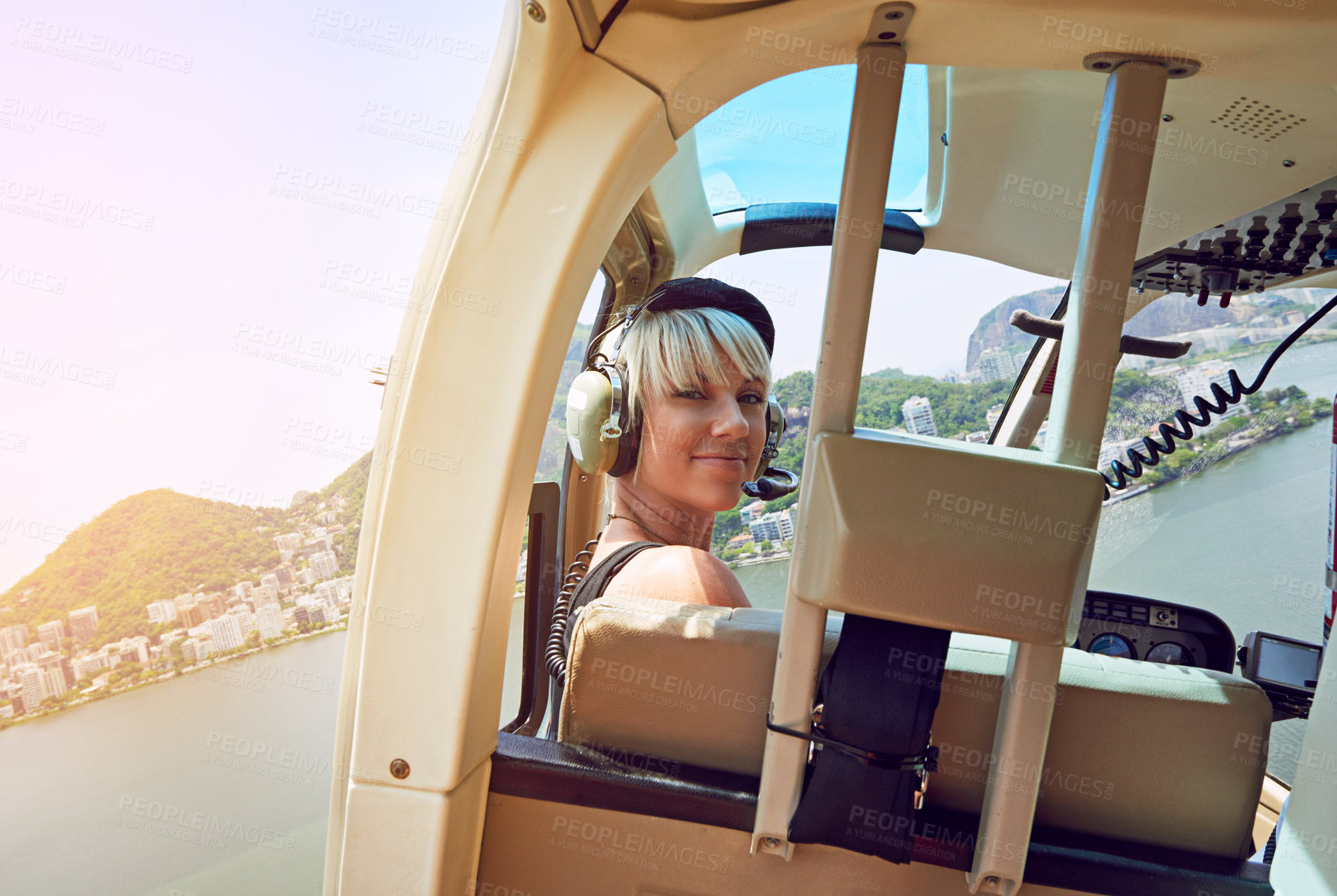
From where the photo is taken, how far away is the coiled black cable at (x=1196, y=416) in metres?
1.79

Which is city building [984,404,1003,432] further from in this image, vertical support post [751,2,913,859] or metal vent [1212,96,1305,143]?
vertical support post [751,2,913,859]

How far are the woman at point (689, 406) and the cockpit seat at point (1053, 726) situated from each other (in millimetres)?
676

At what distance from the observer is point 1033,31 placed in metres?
0.84

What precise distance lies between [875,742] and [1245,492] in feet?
9.32

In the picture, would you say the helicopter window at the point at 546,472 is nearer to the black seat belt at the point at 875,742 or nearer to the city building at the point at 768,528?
the city building at the point at 768,528

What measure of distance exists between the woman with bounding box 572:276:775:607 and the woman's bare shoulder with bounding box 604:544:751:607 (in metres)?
0.30

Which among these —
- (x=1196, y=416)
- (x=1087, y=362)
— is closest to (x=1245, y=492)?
(x=1196, y=416)

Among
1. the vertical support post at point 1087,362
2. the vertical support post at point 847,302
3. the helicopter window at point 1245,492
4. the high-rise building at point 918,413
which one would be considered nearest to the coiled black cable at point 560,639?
the vertical support post at point 847,302

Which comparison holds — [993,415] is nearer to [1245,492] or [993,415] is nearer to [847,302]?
[1245,492]

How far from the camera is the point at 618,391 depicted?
69.6 inches

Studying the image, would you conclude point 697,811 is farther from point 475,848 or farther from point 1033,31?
point 1033,31

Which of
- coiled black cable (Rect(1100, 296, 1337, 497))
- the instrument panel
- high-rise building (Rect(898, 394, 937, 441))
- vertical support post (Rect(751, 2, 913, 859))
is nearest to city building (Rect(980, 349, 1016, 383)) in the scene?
coiled black cable (Rect(1100, 296, 1337, 497))

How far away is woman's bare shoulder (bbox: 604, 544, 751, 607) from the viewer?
4.16ft

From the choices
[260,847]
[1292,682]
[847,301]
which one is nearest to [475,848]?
[847,301]
